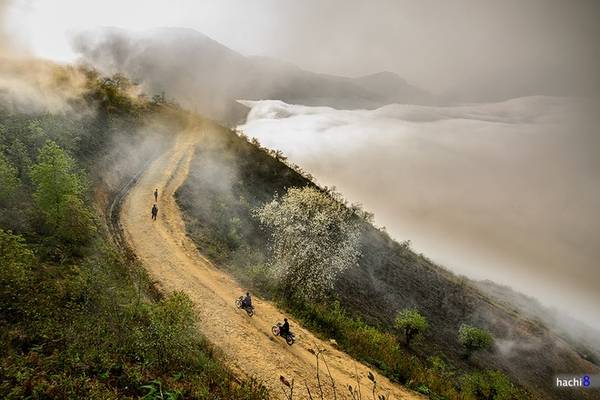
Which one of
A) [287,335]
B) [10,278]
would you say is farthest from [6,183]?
[287,335]

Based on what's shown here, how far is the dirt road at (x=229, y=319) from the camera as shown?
19.2m

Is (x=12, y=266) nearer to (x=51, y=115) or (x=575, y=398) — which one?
(x=51, y=115)

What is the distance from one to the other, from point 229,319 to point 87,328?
10.4m

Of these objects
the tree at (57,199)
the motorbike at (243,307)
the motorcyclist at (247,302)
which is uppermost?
the tree at (57,199)

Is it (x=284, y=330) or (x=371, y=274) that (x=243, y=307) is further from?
(x=371, y=274)

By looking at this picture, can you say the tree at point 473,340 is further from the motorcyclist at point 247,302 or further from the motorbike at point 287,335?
the motorcyclist at point 247,302

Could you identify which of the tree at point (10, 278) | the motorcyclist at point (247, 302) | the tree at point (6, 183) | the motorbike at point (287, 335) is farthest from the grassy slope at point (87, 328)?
the motorcyclist at point (247, 302)

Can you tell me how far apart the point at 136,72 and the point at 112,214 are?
12496cm

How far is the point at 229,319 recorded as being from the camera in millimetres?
22656

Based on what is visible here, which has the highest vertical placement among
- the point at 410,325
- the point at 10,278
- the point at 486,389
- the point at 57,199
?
the point at 57,199

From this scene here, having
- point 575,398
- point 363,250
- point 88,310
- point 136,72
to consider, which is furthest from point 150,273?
point 136,72

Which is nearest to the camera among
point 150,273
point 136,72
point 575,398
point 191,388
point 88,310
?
point 191,388

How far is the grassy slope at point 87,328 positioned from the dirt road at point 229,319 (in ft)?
6.07

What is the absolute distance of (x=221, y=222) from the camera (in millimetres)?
39969
